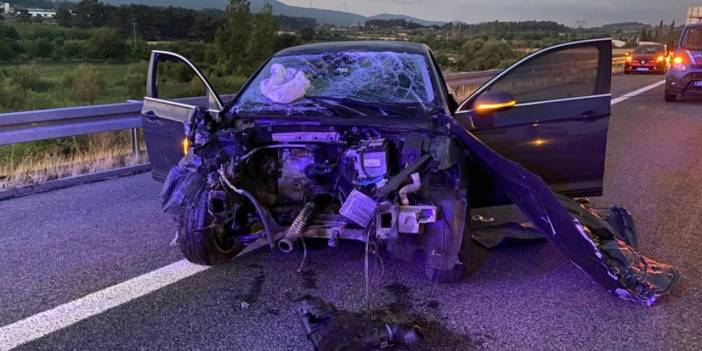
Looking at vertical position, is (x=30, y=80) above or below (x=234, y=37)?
below

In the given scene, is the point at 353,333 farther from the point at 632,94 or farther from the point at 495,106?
the point at 632,94

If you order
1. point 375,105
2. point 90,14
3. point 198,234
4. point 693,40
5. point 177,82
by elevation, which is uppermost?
point 90,14

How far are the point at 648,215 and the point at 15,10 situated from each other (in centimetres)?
6558

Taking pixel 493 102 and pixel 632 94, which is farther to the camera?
pixel 632 94

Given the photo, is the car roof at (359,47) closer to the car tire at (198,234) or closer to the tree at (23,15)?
the car tire at (198,234)

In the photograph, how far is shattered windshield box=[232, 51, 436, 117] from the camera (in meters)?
4.34

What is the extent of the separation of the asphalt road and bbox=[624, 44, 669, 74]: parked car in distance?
956 inches

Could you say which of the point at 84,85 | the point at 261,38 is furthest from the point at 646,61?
the point at 84,85

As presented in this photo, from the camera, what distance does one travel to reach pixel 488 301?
12.1 feet

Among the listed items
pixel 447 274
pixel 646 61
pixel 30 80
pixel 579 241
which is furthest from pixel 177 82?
pixel 579 241

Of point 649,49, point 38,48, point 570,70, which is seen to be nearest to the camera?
point 570,70

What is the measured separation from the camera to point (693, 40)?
13992 mm

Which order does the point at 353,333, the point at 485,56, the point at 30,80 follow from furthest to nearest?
1. the point at 30,80
2. the point at 485,56
3. the point at 353,333

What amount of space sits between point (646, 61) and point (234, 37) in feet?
80.7
